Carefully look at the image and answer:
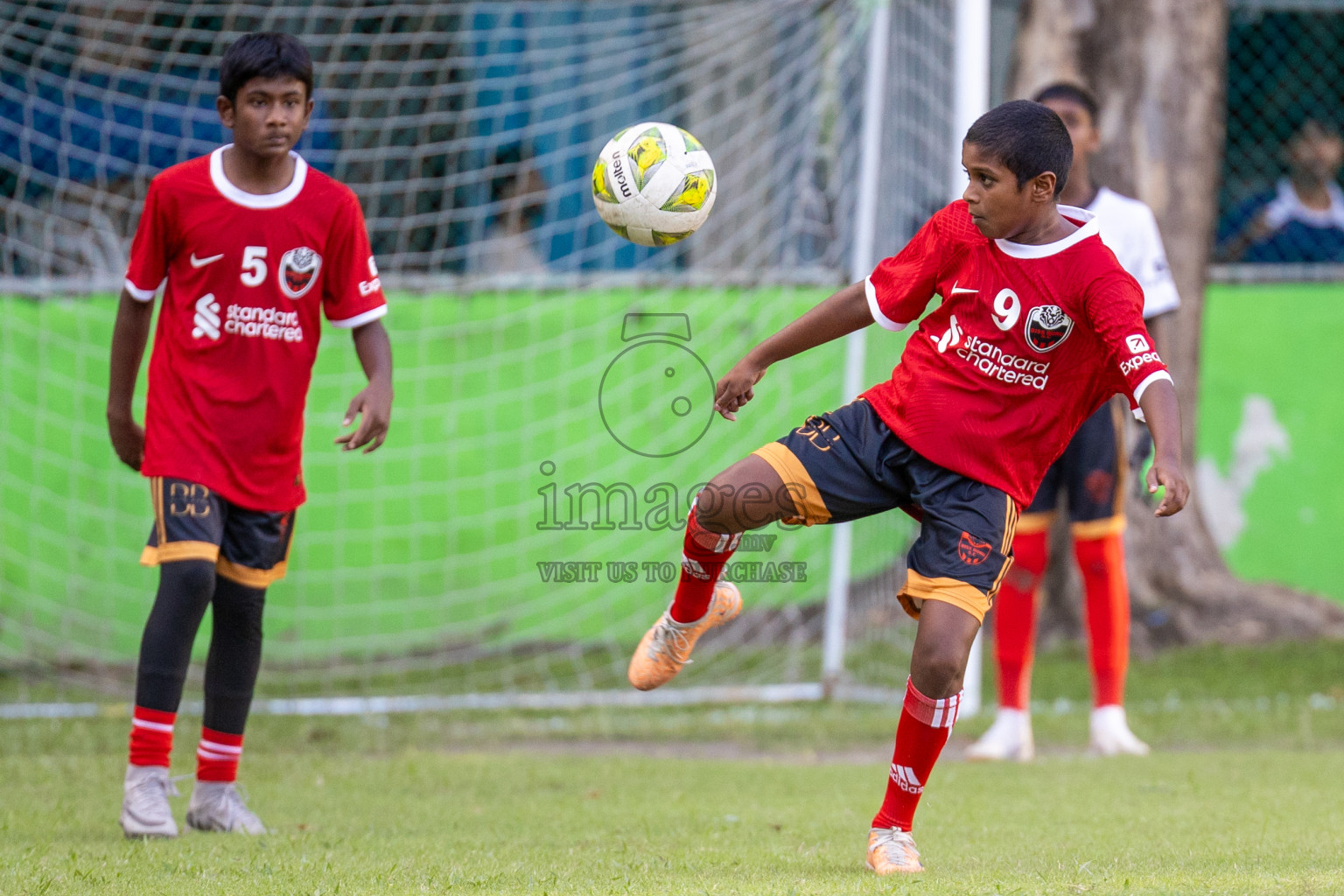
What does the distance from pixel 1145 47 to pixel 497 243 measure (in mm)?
3738

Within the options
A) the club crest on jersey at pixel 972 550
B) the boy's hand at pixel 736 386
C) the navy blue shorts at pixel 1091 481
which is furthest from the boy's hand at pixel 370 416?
the navy blue shorts at pixel 1091 481

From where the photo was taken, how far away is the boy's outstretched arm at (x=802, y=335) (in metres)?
3.81

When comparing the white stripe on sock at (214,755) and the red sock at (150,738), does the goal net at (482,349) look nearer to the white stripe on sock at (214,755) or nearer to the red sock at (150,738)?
the white stripe on sock at (214,755)

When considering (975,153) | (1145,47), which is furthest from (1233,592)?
(975,153)

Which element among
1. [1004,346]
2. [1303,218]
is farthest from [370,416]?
[1303,218]

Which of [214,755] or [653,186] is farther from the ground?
[653,186]

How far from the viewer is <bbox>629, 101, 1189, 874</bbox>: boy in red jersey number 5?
11.4 ft

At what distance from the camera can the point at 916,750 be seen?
3535 millimetres

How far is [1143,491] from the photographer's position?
7.27 metres

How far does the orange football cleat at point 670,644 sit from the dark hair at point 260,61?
5.94ft

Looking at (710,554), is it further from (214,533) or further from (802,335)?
(214,533)

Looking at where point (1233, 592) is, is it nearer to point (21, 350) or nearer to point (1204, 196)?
point (1204, 196)

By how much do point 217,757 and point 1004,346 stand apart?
2.43 meters

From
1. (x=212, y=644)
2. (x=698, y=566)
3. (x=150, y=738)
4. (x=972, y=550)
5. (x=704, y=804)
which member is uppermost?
(x=972, y=550)
